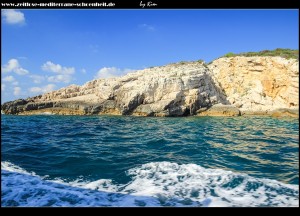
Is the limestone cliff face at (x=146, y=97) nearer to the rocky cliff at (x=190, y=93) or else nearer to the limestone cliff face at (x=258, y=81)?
the rocky cliff at (x=190, y=93)

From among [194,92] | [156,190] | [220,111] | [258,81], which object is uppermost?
[258,81]

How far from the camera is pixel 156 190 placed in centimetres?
725

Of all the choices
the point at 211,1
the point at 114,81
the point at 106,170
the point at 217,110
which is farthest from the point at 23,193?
the point at 114,81

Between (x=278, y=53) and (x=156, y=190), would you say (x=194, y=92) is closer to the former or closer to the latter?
(x=278, y=53)

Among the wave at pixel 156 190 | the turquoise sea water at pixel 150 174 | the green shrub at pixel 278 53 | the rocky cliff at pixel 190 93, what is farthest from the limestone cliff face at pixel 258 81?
the wave at pixel 156 190

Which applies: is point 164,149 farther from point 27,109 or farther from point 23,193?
point 27,109

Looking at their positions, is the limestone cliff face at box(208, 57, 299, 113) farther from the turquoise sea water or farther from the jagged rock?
the turquoise sea water

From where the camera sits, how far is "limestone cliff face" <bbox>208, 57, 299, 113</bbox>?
40281 mm

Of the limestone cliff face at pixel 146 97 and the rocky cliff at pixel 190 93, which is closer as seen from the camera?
the limestone cliff face at pixel 146 97

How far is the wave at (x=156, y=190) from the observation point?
6297mm

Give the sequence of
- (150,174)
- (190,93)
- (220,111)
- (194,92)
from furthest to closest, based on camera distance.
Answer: (190,93), (194,92), (220,111), (150,174)

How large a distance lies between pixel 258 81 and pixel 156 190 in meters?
40.6

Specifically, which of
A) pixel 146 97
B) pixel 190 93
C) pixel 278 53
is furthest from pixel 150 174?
pixel 278 53
